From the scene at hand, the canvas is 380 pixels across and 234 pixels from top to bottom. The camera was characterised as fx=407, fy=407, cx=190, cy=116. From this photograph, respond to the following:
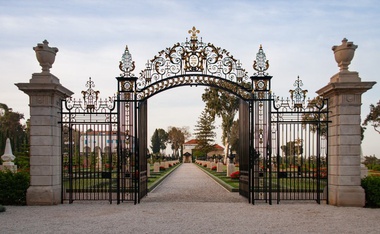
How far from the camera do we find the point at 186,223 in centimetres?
1021

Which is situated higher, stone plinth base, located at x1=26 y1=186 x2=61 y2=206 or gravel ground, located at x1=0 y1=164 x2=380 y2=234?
stone plinth base, located at x1=26 y1=186 x2=61 y2=206

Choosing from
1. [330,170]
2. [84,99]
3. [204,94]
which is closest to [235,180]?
[330,170]

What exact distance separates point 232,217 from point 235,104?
32.8 m

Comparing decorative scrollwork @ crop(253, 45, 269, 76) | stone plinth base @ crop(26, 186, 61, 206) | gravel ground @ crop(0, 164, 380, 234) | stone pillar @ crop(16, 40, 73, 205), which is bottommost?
gravel ground @ crop(0, 164, 380, 234)

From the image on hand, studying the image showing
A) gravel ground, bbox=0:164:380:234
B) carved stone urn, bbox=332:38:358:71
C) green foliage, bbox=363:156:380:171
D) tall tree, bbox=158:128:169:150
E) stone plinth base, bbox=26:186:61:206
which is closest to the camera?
gravel ground, bbox=0:164:380:234

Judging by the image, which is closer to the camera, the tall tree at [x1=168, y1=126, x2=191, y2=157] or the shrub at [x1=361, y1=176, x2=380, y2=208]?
the shrub at [x1=361, y1=176, x2=380, y2=208]

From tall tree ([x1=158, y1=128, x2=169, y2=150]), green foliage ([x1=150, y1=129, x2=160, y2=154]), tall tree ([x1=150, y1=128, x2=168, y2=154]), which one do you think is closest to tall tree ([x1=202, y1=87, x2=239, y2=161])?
tall tree ([x1=150, y1=128, x2=168, y2=154])

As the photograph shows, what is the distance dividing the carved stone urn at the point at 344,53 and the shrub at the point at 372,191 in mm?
3737

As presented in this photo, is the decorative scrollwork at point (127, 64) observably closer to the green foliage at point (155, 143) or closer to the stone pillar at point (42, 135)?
the stone pillar at point (42, 135)

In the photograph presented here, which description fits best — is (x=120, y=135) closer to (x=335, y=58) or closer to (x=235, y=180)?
(x=335, y=58)

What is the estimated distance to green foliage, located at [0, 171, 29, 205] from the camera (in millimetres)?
13289

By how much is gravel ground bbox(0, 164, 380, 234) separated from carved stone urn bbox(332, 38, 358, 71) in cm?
467

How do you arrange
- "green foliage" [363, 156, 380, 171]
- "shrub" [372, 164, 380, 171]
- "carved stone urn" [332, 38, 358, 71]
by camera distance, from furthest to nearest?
1. "green foliage" [363, 156, 380, 171]
2. "shrub" [372, 164, 380, 171]
3. "carved stone urn" [332, 38, 358, 71]

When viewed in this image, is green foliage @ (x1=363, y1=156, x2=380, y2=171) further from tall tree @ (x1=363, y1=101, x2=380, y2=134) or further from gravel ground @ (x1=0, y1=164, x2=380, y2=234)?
gravel ground @ (x1=0, y1=164, x2=380, y2=234)
